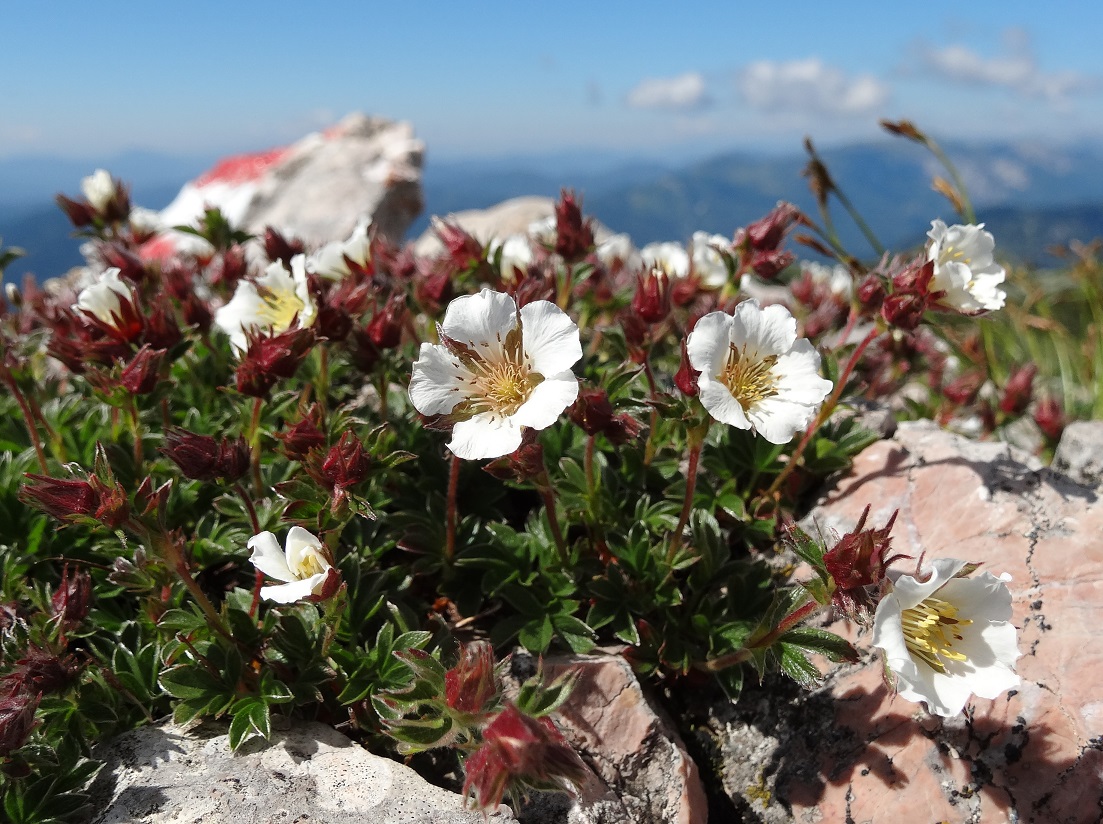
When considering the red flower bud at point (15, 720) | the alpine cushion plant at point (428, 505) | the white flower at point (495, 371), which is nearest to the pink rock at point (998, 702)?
the alpine cushion plant at point (428, 505)

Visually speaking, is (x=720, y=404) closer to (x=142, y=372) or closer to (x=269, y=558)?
(x=269, y=558)

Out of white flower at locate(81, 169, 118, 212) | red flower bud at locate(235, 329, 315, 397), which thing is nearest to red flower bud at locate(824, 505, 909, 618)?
red flower bud at locate(235, 329, 315, 397)

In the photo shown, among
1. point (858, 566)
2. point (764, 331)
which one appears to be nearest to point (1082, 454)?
point (764, 331)

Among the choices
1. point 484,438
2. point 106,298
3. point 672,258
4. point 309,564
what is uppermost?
point 106,298

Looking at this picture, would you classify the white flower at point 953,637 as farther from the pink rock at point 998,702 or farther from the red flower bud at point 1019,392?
the red flower bud at point 1019,392

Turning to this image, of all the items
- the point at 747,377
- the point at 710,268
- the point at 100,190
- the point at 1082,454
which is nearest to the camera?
the point at 747,377

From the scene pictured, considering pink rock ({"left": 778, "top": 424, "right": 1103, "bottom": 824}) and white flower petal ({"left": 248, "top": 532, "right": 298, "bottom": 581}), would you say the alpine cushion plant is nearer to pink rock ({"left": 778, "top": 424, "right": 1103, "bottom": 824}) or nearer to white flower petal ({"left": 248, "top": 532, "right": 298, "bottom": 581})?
white flower petal ({"left": 248, "top": 532, "right": 298, "bottom": 581})
